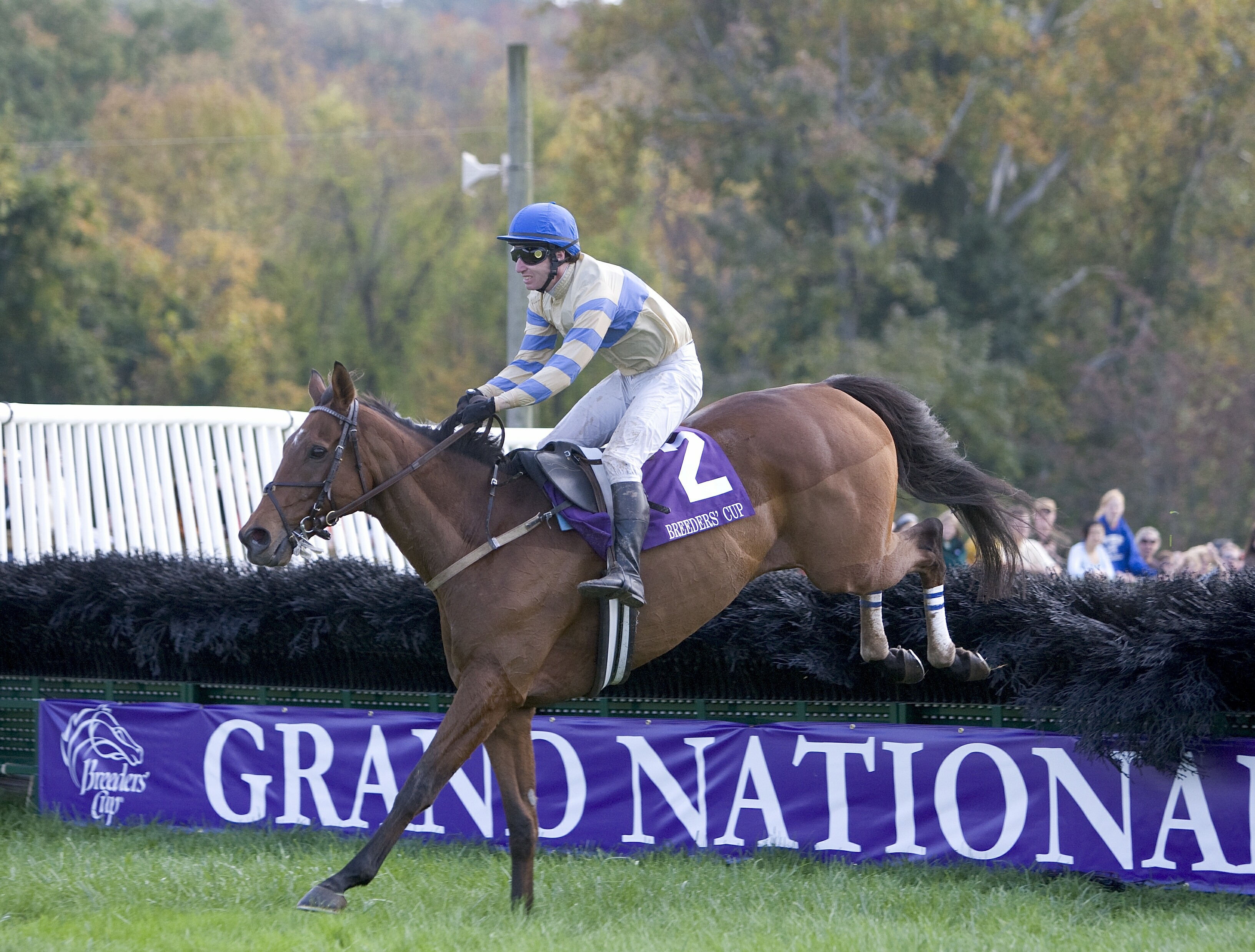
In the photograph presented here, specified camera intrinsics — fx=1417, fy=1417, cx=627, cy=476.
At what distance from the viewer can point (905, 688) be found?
611 cm

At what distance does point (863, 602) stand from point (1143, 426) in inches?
787

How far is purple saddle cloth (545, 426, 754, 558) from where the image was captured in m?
5.23

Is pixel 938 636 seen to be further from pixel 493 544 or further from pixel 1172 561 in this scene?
pixel 1172 561

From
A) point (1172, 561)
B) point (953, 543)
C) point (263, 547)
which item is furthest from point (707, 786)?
point (1172, 561)

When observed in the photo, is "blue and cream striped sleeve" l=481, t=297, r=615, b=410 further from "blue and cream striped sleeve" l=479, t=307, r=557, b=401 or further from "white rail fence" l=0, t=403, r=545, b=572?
"white rail fence" l=0, t=403, r=545, b=572

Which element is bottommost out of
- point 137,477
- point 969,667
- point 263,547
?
point 969,667

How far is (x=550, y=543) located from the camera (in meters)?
5.27

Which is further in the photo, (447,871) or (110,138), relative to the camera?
(110,138)

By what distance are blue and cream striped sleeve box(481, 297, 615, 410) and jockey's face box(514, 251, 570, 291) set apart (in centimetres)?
18

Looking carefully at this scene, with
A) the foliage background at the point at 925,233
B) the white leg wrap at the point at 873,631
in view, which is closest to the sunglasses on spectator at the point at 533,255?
the white leg wrap at the point at 873,631

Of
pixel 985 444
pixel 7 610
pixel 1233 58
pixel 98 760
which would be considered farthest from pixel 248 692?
pixel 1233 58

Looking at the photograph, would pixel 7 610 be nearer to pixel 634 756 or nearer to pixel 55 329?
pixel 634 756

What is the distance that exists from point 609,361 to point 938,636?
1.71 metres

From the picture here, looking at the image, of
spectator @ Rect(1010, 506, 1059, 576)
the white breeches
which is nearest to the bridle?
the white breeches
